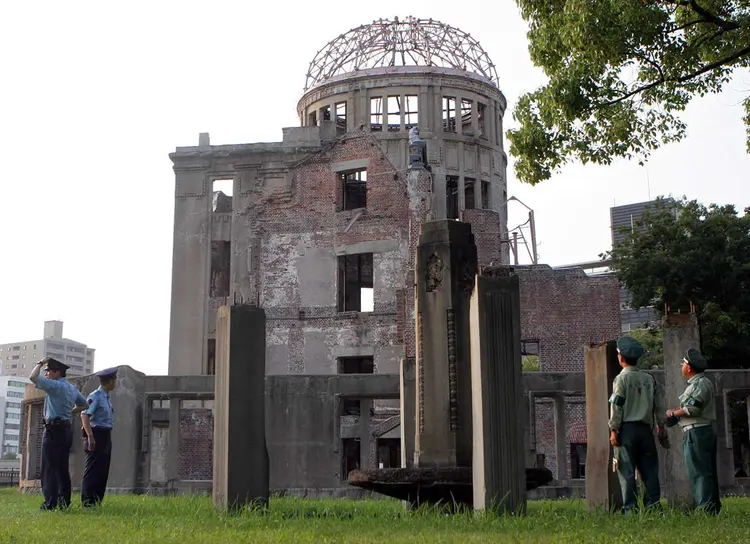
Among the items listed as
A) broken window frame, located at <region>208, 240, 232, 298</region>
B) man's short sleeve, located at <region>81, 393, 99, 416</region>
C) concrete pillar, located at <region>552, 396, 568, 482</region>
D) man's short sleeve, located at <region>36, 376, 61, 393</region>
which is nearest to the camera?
man's short sleeve, located at <region>36, 376, 61, 393</region>

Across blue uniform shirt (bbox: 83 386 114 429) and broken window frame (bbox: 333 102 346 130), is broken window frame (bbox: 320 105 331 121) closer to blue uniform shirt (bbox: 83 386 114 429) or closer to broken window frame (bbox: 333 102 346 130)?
broken window frame (bbox: 333 102 346 130)

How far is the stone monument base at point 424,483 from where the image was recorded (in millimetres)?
9078

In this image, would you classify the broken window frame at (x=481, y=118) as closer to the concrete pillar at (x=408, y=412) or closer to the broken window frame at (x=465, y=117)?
the broken window frame at (x=465, y=117)

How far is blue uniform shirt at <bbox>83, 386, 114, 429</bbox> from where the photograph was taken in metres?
10.6

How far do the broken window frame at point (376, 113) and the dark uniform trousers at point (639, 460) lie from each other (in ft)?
103

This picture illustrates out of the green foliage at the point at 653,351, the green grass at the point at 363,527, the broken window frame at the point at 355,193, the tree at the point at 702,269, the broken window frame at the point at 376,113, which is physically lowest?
the green grass at the point at 363,527

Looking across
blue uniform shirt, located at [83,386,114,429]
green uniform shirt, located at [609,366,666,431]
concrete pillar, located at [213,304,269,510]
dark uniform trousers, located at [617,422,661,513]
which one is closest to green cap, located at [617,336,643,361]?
green uniform shirt, located at [609,366,666,431]

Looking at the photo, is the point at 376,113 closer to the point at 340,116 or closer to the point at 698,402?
the point at 340,116

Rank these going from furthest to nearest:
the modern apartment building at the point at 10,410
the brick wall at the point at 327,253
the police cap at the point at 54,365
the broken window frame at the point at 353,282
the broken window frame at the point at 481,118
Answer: the modern apartment building at the point at 10,410 → the broken window frame at the point at 481,118 → the broken window frame at the point at 353,282 → the brick wall at the point at 327,253 → the police cap at the point at 54,365

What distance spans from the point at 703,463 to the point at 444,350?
2.67 meters

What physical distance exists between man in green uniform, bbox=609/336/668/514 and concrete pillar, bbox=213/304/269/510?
3384mm

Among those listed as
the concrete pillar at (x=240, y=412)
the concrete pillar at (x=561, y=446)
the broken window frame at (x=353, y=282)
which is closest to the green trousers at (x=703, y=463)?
the concrete pillar at (x=240, y=412)

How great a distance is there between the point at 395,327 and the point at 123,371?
13095 millimetres

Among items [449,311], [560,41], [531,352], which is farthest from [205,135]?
[449,311]
